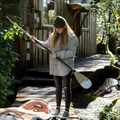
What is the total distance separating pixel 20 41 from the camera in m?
5.89

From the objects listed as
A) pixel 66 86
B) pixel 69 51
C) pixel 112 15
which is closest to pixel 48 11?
pixel 112 15

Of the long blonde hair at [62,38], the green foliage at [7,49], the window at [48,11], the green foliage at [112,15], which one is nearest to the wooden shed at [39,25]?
the window at [48,11]

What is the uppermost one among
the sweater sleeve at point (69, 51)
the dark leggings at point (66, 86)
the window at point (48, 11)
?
the window at point (48, 11)

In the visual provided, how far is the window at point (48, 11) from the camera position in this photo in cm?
723

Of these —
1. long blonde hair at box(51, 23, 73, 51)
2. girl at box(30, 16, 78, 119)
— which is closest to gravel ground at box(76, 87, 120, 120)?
girl at box(30, 16, 78, 119)

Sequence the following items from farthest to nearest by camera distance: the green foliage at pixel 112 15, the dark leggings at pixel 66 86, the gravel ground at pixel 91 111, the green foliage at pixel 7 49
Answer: the green foliage at pixel 112 15
the gravel ground at pixel 91 111
the green foliage at pixel 7 49
the dark leggings at pixel 66 86

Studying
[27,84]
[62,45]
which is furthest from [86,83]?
[27,84]

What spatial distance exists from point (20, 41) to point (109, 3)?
306 cm

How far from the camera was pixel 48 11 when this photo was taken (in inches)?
291

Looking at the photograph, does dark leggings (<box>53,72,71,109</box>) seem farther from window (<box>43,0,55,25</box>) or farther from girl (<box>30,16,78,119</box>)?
window (<box>43,0,55,25</box>)

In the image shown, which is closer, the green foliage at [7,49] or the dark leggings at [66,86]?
the dark leggings at [66,86]

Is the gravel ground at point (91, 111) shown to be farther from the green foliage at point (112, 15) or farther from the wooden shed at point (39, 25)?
the wooden shed at point (39, 25)

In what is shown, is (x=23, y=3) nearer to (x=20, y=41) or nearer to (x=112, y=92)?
(x=20, y=41)

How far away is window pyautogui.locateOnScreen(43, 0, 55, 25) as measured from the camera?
284 inches
